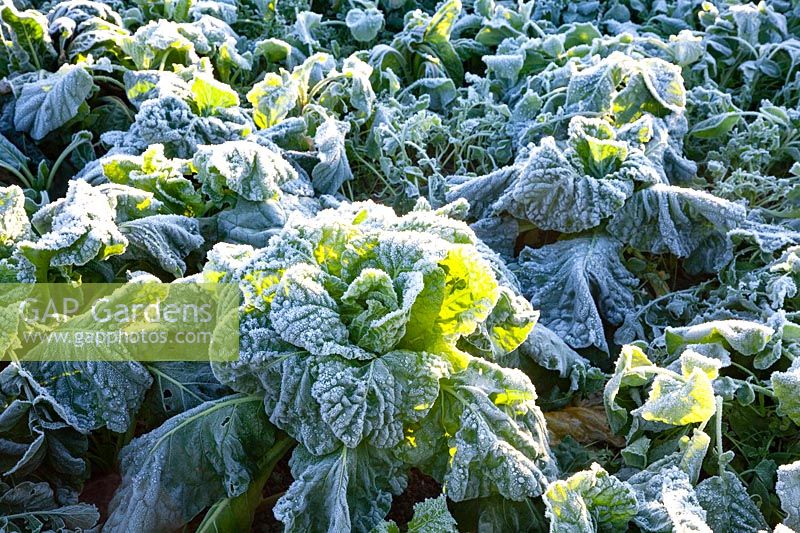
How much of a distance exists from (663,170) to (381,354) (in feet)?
6.06

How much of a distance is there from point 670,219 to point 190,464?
2.00 metres

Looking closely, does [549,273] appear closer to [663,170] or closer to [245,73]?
[663,170]

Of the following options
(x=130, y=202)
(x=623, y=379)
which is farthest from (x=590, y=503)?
(x=130, y=202)

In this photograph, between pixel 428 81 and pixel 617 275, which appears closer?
pixel 617 275

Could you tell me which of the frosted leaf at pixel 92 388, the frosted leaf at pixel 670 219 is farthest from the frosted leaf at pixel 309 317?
the frosted leaf at pixel 670 219

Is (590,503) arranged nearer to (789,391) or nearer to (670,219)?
(789,391)

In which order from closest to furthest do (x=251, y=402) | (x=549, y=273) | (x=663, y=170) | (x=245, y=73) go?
(x=251, y=402) → (x=549, y=273) → (x=663, y=170) → (x=245, y=73)

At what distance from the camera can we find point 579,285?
3.16 m

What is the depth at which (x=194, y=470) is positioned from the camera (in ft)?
7.60

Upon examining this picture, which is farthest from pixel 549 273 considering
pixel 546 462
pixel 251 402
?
pixel 251 402

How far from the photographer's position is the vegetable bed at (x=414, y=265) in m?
2.19

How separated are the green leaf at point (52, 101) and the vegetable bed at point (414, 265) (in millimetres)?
12

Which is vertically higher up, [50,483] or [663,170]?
[663,170]

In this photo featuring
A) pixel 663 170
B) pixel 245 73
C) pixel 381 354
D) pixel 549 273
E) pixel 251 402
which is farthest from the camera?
pixel 245 73
